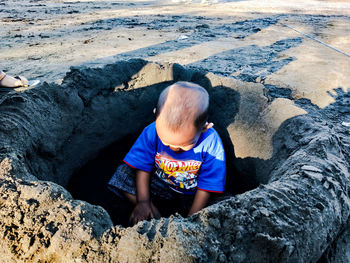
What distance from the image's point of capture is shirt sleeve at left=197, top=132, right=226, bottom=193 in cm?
143

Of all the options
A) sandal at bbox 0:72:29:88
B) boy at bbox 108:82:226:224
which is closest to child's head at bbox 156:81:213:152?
boy at bbox 108:82:226:224

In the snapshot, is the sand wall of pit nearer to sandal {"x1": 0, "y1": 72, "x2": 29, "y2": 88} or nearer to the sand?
the sand

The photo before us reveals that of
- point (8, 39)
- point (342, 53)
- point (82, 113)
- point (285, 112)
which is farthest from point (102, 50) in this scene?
point (342, 53)

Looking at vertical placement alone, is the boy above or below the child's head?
below

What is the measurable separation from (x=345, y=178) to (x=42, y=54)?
4717mm

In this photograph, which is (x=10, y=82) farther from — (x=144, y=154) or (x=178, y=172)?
(x=178, y=172)

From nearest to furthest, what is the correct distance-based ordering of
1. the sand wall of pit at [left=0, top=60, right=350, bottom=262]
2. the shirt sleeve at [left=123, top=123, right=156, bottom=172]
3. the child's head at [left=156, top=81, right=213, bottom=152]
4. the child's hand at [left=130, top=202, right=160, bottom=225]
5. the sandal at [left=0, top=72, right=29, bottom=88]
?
the sand wall of pit at [left=0, top=60, right=350, bottom=262], the child's head at [left=156, top=81, right=213, bottom=152], the child's hand at [left=130, top=202, right=160, bottom=225], the shirt sleeve at [left=123, top=123, right=156, bottom=172], the sandal at [left=0, top=72, right=29, bottom=88]

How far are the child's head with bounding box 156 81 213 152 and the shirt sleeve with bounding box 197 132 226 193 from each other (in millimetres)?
246

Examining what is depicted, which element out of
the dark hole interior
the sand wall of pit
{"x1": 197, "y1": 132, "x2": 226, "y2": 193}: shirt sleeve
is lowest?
the dark hole interior

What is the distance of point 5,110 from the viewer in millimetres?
1285

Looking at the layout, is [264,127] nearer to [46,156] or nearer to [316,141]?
[316,141]

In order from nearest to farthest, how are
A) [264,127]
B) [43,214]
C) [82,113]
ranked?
[43,214], [264,127], [82,113]

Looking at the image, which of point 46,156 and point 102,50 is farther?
point 102,50

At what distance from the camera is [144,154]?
5.05 ft
